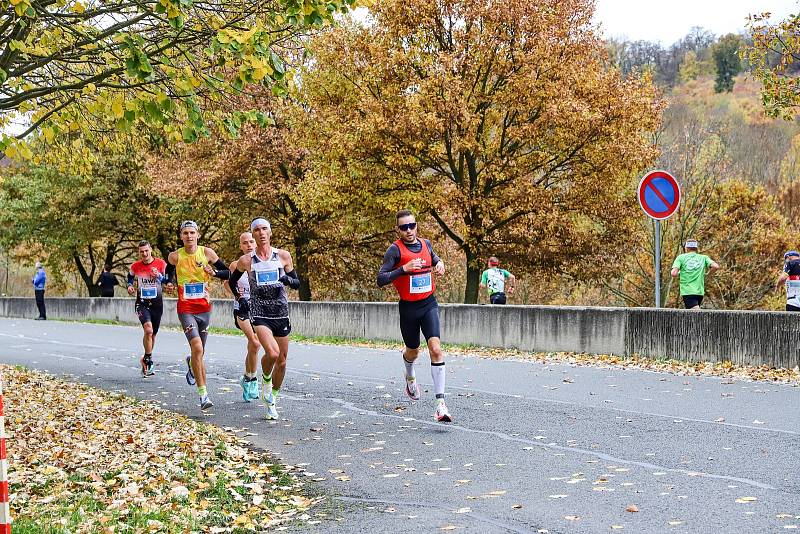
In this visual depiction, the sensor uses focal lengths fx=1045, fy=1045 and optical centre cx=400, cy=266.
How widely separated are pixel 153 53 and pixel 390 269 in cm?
299

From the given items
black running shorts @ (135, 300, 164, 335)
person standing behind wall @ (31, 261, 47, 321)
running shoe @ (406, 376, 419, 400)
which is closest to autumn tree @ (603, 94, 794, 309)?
black running shorts @ (135, 300, 164, 335)

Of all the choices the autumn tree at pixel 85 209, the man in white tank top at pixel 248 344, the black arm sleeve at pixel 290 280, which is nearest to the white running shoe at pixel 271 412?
the man in white tank top at pixel 248 344

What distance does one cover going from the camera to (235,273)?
11391 millimetres

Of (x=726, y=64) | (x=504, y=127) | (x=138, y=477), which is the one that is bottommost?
(x=138, y=477)

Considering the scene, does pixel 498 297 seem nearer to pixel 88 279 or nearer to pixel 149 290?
pixel 149 290

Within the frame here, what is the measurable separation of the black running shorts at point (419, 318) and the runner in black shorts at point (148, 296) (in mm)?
6182

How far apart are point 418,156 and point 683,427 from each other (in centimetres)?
2080

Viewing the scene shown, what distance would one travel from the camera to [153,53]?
30.4ft

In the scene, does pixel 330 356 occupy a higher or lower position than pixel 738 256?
lower

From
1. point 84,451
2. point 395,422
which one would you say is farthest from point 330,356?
point 84,451

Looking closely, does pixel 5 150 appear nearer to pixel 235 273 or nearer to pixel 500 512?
pixel 235 273

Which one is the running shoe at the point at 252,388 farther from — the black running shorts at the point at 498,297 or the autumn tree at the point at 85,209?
the autumn tree at the point at 85,209

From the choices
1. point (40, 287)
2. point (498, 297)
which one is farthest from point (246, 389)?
point (40, 287)

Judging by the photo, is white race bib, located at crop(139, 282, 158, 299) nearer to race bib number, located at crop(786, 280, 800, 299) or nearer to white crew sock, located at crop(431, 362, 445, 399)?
white crew sock, located at crop(431, 362, 445, 399)
